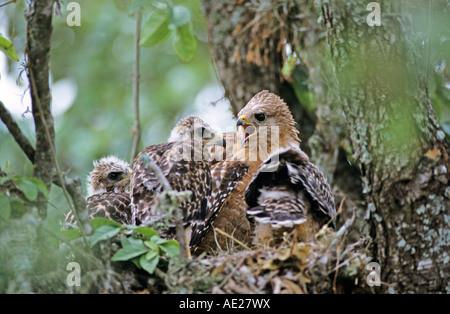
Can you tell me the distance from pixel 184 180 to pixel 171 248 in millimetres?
1250

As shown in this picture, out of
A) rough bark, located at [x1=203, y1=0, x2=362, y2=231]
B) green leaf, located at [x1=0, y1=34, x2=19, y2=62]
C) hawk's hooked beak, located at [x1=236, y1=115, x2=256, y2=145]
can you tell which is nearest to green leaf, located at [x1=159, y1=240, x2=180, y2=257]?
green leaf, located at [x1=0, y1=34, x2=19, y2=62]

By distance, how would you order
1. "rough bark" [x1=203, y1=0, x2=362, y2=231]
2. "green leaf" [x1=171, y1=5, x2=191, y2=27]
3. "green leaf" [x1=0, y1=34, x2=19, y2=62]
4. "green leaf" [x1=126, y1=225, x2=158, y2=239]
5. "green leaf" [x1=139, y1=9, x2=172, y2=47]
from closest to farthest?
"green leaf" [x1=126, y1=225, x2=158, y2=239] → "green leaf" [x1=0, y1=34, x2=19, y2=62] → "green leaf" [x1=171, y1=5, x2=191, y2=27] → "green leaf" [x1=139, y1=9, x2=172, y2=47] → "rough bark" [x1=203, y1=0, x2=362, y2=231]

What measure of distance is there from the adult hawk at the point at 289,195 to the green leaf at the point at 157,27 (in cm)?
126

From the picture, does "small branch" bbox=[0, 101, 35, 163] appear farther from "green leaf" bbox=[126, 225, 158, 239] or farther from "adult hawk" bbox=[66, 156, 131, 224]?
"adult hawk" bbox=[66, 156, 131, 224]

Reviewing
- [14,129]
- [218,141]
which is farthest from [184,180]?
[14,129]

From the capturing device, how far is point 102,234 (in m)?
3.30

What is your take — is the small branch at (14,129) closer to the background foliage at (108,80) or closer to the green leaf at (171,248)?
the green leaf at (171,248)

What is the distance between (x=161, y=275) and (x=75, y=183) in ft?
2.49

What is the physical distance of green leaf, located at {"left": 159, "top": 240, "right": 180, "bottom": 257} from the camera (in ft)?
11.0

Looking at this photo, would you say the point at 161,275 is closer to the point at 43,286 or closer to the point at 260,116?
the point at 43,286

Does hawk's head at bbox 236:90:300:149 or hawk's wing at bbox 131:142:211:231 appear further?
hawk's head at bbox 236:90:300:149

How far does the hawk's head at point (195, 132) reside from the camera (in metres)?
5.25

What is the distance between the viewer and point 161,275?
138 inches

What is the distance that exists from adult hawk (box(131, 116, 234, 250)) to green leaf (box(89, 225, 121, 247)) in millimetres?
804
